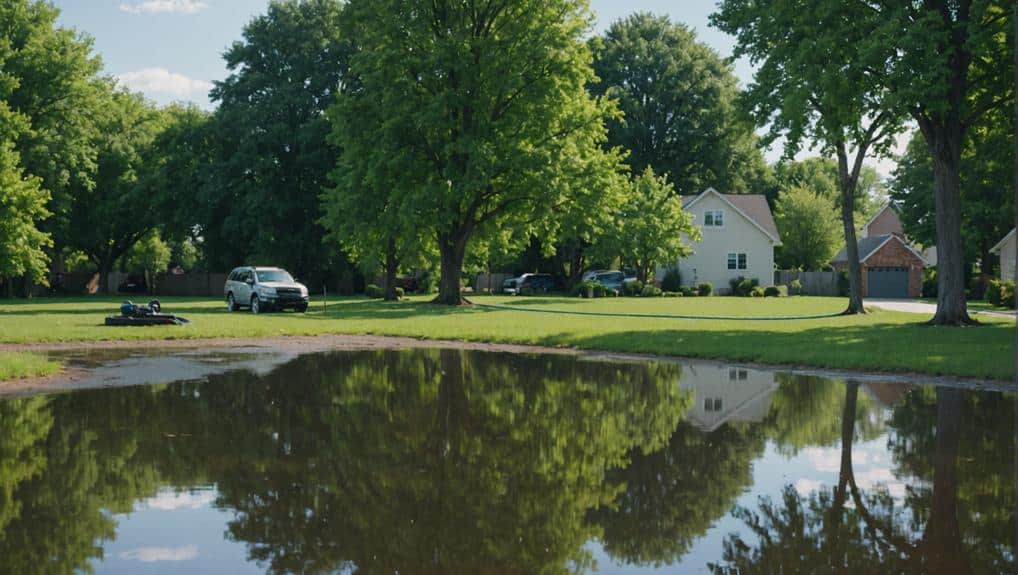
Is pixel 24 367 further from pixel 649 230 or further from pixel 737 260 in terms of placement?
pixel 737 260

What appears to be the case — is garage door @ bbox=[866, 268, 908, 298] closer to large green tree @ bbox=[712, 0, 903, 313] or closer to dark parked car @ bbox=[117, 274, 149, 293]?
large green tree @ bbox=[712, 0, 903, 313]

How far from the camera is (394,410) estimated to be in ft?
37.6

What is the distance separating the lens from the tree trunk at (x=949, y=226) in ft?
89.5

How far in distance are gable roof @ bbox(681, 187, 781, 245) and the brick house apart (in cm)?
758

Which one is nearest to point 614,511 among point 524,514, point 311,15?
point 524,514

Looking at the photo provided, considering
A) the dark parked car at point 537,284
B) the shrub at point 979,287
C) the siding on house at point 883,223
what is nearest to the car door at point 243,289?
the dark parked car at point 537,284

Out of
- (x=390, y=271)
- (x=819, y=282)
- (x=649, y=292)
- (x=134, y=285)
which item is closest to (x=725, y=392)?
(x=390, y=271)

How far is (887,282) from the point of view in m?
67.9

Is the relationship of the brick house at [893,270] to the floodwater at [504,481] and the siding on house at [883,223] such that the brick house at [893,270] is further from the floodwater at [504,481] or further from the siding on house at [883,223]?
the floodwater at [504,481]

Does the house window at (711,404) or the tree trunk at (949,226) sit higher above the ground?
the tree trunk at (949,226)

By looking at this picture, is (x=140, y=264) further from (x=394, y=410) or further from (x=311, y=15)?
(x=394, y=410)

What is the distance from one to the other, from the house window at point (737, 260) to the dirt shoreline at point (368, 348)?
5111cm

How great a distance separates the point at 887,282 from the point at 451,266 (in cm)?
4003

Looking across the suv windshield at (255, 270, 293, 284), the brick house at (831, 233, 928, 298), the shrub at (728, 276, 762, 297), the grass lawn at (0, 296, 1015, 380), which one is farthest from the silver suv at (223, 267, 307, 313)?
the brick house at (831, 233, 928, 298)
